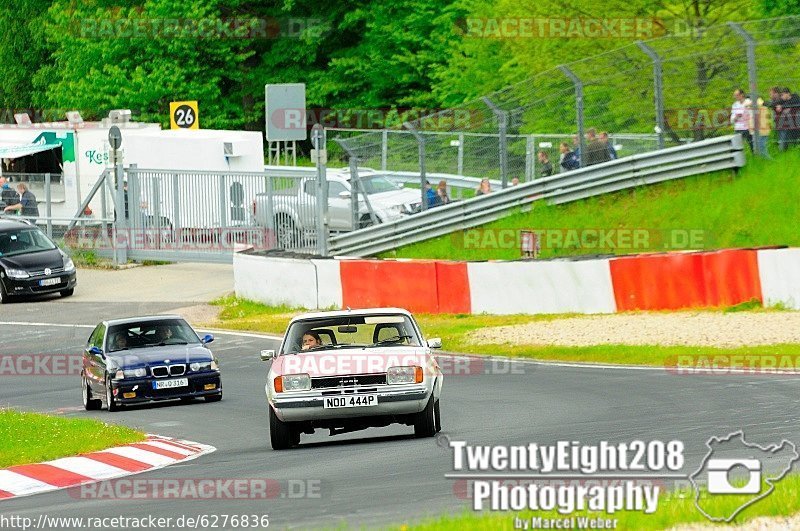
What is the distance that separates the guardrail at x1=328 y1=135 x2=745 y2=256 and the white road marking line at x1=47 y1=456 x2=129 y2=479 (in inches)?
688

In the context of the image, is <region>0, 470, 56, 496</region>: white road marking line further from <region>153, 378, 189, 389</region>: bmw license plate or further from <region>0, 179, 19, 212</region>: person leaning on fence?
<region>0, 179, 19, 212</region>: person leaning on fence

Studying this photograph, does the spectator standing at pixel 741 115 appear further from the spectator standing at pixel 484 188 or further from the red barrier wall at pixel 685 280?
Result: the spectator standing at pixel 484 188

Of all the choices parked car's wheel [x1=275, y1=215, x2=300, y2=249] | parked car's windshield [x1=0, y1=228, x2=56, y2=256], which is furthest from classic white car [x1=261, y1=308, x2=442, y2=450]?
parked car's windshield [x1=0, y1=228, x2=56, y2=256]

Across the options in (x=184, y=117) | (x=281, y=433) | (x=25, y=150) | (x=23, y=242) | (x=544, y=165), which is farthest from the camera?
(x=184, y=117)

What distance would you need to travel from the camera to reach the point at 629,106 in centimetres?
2997

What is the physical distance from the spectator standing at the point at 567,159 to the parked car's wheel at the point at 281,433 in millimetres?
16568

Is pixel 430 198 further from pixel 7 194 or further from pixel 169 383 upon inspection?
pixel 7 194

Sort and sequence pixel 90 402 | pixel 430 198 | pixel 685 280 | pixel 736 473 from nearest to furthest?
1. pixel 736 473
2. pixel 90 402
3. pixel 685 280
4. pixel 430 198

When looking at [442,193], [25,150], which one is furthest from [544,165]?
[25,150]

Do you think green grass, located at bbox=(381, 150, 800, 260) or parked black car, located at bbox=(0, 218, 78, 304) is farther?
parked black car, located at bbox=(0, 218, 78, 304)

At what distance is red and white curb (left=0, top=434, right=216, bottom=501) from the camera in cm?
1420

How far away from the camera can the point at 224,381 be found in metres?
24.1

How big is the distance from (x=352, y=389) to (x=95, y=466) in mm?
2484

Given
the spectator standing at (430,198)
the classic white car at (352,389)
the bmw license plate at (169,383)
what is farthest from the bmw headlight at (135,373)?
the spectator standing at (430,198)
